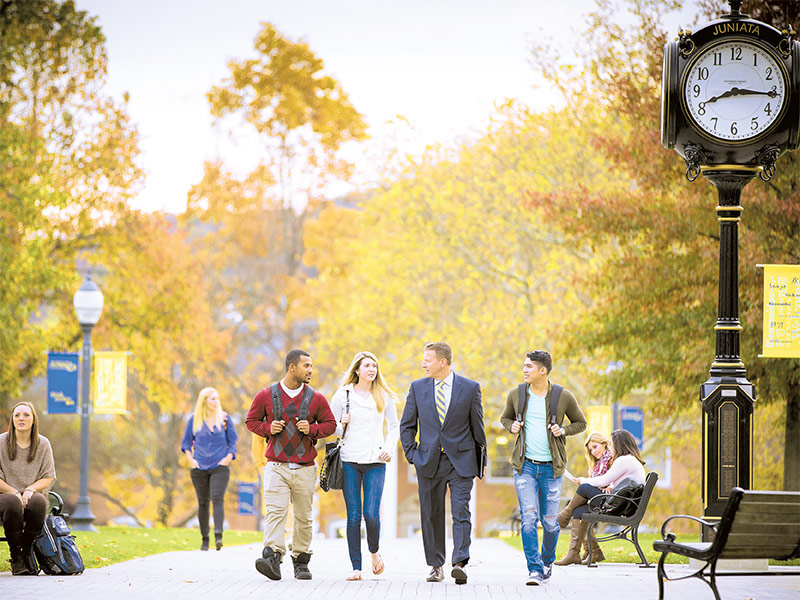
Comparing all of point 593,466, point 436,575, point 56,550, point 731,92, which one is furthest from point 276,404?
point 731,92

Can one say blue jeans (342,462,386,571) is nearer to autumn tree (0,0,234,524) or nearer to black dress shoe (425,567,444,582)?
black dress shoe (425,567,444,582)

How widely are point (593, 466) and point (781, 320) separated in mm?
3345

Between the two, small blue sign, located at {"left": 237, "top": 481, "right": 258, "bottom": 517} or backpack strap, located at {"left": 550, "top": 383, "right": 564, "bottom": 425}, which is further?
small blue sign, located at {"left": 237, "top": 481, "right": 258, "bottom": 517}

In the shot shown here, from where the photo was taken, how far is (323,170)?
146 feet

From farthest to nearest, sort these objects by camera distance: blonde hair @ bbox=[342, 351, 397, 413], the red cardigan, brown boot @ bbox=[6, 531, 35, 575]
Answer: blonde hair @ bbox=[342, 351, 397, 413] → the red cardigan → brown boot @ bbox=[6, 531, 35, 575]

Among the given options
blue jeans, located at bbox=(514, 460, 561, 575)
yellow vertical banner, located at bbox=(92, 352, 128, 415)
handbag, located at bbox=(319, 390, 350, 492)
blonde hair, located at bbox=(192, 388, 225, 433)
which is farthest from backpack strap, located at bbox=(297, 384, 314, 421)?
yellow vertical banner, located at bbox=(92, 352, 128, 415)

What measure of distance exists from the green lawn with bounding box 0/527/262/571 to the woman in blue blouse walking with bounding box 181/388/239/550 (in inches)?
37.4

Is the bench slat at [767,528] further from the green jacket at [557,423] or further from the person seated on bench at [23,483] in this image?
the person seated on bench at [23,483]

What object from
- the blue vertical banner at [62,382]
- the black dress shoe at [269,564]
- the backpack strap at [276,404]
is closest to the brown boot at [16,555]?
the black dress shoe at [269,564]

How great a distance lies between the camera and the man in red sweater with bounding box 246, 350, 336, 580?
41.2 feet

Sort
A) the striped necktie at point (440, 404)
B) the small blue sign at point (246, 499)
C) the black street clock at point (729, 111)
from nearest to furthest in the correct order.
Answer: the striped necktie at point (440, 404) < the black street clock at point (729, 111) < the small blue sign at point (246, 499)

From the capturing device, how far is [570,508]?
15.3 m

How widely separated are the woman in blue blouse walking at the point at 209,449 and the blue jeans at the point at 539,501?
563 centimetres

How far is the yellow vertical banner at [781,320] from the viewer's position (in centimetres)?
1342
